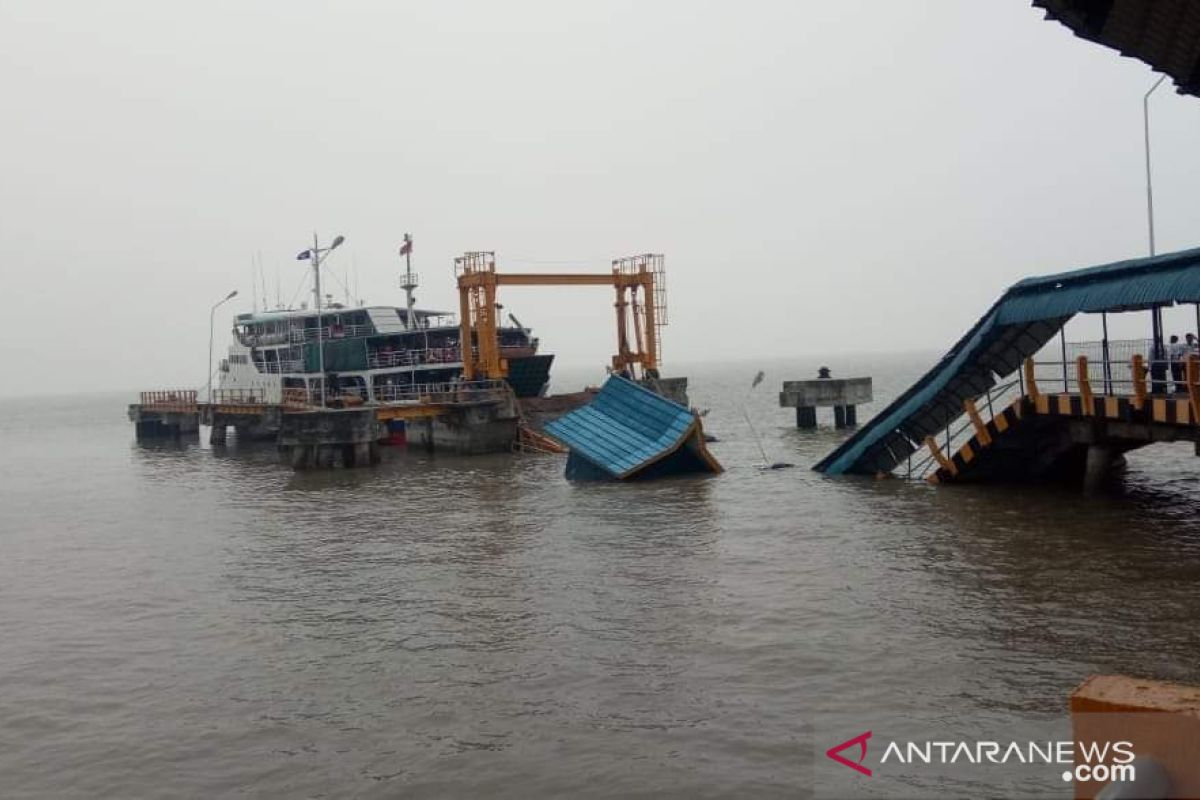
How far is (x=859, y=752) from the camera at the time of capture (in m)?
8.85

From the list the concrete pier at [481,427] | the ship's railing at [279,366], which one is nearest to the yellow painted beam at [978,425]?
the concrete pier at [481,427]

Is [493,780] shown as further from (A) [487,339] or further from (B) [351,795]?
(A) [487,339]

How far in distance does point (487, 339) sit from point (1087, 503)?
2640 cm

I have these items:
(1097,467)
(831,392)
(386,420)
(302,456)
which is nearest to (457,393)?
(386,420)

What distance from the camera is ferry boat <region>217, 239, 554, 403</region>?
151ft

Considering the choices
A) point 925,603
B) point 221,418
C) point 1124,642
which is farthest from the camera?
point 221,418

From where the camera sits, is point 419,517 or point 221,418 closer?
point 419,517

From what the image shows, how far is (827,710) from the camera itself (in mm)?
9875

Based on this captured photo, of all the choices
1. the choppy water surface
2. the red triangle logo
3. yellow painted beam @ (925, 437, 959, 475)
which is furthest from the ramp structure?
the red triangle logo

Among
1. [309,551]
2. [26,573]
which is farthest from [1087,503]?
[26,573]

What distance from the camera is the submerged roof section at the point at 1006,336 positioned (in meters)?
18.2

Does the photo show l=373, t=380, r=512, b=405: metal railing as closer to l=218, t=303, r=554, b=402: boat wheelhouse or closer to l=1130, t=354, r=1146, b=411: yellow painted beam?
l=218, t=303, r=554, b=402: boat wheelhouse

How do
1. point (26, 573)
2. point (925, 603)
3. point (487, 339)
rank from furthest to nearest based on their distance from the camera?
1. point (487, 339)
2. point (26, 573)
3. point (925, 603)

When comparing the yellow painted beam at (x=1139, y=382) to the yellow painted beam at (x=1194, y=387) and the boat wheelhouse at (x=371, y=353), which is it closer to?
the yellow painted beam at (x=1194, y=387)
